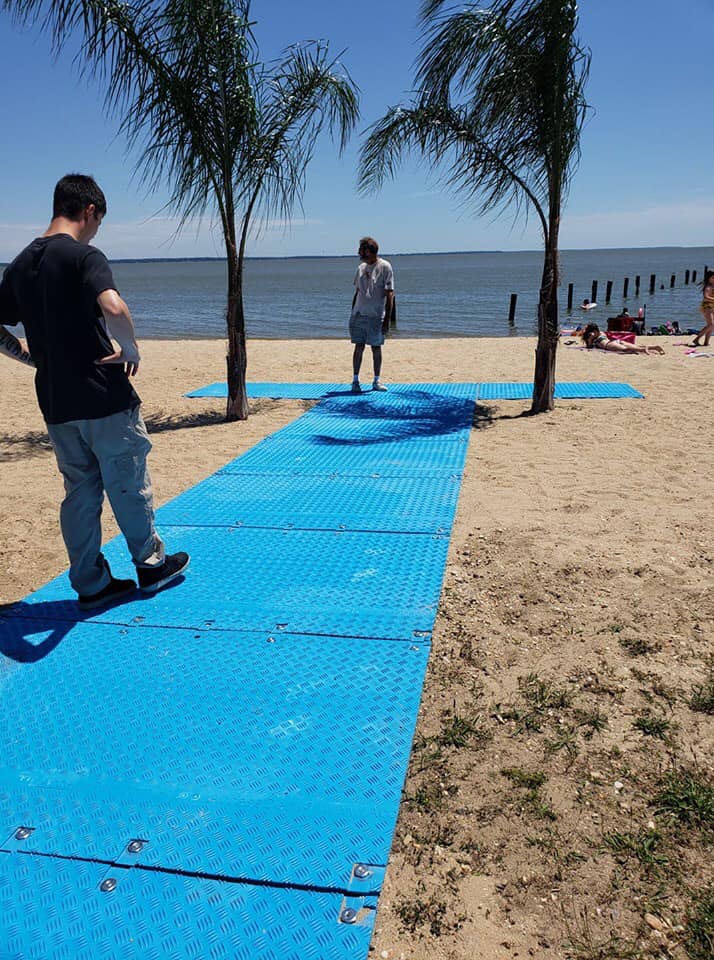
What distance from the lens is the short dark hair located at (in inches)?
122

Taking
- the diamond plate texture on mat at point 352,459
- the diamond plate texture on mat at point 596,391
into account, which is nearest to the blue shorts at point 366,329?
the diamond plate texture on mat at point 352,459

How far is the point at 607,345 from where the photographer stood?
14.2 meters

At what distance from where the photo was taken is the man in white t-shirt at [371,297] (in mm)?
8328

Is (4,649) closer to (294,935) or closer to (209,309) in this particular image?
(294,935)

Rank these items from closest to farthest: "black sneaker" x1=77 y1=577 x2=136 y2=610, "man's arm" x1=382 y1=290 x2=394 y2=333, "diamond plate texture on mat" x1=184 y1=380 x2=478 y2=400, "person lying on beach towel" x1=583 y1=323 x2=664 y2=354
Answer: "black sneaker" x1=77 y1=577 x2=136 y2=610
"man's arm" x1=382 y1=290 x2=394 y2=333
"diamond plate texture on mat" x1=184 y1=380 x2=478 y2=400
"person lying on beach towel" x1=583 y1=323 x2=664 y2=354

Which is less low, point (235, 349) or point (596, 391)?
point (235, 349)

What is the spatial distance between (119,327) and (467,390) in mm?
6983

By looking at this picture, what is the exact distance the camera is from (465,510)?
495 centimetres

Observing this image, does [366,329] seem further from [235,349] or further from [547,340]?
[547,340]

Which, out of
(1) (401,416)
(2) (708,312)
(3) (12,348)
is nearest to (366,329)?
(1) (401,416)

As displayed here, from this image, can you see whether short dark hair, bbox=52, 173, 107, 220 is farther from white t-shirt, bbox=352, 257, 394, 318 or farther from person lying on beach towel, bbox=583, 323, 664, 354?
person lying on beach towel, bbox=583, 323, 664, 354

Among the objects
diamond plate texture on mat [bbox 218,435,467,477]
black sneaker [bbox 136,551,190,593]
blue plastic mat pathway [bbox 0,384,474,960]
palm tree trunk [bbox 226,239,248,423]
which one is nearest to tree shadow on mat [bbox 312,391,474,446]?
diamond plate texture on mat [bbox 218,435,467,477]

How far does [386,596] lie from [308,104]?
6337 mm

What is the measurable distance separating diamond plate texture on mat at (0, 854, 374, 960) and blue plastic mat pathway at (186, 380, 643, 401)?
7.54 metres
